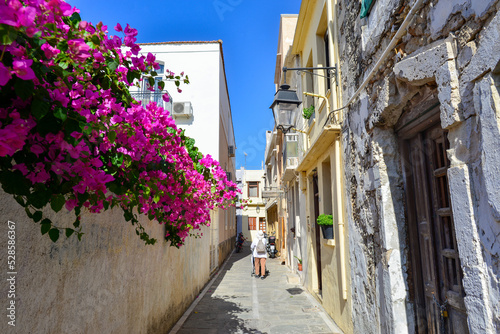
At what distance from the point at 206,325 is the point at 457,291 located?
4.21 metres

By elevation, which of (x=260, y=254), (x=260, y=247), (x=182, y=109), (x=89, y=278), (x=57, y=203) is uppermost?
(x=182, y=109)

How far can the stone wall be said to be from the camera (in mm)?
1903

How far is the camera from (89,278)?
2689mm

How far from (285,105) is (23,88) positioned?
4.57 m

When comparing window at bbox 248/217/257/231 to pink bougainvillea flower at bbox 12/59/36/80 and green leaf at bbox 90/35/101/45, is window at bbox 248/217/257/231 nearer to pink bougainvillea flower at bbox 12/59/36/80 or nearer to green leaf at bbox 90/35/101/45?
green leaf at bbox 90/35/101/45

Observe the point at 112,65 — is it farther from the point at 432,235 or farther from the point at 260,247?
the point at 260,247

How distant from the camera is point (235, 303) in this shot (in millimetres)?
7273

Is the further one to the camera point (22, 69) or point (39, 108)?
point (39, 108)

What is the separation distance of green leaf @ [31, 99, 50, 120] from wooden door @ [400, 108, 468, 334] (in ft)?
9.12

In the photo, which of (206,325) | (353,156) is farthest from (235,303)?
(353,156)

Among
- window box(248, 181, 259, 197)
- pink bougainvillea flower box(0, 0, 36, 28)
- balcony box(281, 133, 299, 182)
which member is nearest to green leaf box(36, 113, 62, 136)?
pink bougainvillea flower box(0, 0, 36, 28)

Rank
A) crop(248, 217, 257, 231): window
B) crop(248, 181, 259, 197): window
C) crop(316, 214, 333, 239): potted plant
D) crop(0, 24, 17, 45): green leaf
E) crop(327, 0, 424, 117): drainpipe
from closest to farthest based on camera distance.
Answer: crop(0, 24, 17, 45): green leaf → crop(327, 0, 424, 117): drainpipe → crop(316, 214, 333, 239): potted plant → crop(248, 217, 257, 231): window → crop(248, 181, 259, 197): window

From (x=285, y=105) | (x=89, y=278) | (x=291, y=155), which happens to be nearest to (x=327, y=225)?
(x=285, y=105)

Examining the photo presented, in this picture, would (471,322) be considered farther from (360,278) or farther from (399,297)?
(360,278)
